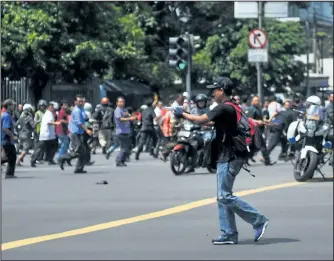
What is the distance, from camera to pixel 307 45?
4.49 m

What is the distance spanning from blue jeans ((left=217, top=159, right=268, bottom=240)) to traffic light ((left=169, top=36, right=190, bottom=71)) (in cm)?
71

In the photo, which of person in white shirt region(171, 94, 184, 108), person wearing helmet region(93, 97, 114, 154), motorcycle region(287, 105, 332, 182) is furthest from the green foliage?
person wearing helmet region(93, 97, 114, 154)

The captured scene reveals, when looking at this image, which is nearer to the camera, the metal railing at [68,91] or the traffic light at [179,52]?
the traffic light at [179,52]

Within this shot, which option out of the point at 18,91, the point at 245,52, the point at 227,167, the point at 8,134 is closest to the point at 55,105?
the point at 18,91

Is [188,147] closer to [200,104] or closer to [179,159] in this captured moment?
[179,159]

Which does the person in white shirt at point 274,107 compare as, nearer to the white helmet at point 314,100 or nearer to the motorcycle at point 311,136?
the motorcycle at point 311,136

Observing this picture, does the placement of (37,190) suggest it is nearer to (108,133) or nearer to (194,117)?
(108,133)

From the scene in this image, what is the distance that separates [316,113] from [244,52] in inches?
19.7

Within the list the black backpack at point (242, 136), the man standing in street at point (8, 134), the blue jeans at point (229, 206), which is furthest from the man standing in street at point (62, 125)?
the black backpack at point (242, 136)

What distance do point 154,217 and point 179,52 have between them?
106cm

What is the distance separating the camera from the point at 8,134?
6988 mm

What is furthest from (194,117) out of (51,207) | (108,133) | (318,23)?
(51,207)

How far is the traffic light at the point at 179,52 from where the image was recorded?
171 inches

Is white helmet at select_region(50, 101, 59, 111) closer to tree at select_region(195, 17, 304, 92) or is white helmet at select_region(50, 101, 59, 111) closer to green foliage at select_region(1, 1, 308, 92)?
green foliage at select_region(1, 1, 308, 92)
